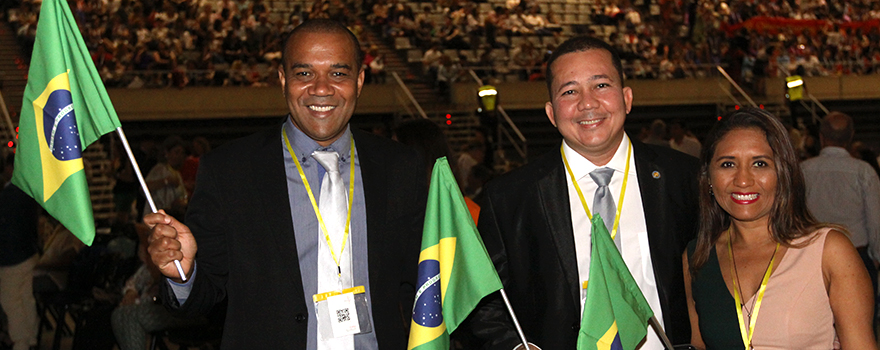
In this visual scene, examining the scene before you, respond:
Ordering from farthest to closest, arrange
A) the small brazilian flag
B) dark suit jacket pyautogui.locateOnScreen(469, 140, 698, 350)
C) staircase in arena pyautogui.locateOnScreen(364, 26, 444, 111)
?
1. staircase in arena pyautogui.locateOnScreen(364, 26, 444, 111)
2. dark suit jacket pyautogui.locateOnScreen(469, 140, 698, 350)
3. the small brazilian flag

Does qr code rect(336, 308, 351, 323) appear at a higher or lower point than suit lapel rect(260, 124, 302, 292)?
lower

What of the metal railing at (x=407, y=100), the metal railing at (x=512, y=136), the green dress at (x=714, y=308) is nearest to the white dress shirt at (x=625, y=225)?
the green dress at (x=714, y=308)

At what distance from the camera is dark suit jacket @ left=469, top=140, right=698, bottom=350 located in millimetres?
2420

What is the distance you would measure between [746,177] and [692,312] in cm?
45

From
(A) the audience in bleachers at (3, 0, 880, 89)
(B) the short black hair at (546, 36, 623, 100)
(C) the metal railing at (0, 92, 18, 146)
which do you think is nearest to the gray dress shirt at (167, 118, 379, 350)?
(B) the short black hair at (546, 36, 623, 100)

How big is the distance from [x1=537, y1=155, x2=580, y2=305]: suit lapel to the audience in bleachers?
→ 1145cm

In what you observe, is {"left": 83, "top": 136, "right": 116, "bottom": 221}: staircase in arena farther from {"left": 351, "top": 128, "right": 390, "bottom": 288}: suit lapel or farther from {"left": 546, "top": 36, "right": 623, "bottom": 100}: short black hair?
{"left": 546, "top": 36, "right": 623, "bottom": 100}: short black hair

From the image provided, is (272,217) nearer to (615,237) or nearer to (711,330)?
(615,237)

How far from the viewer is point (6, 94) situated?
12.2 metres

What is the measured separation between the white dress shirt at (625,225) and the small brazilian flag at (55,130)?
1341mm

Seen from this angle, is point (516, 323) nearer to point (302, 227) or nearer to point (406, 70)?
point (302, 227)

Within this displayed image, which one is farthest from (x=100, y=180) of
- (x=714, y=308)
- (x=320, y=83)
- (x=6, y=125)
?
(x=714, y=308)

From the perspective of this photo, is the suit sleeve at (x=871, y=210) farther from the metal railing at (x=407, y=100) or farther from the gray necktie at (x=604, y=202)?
the metal railing at (x=407, y=100)

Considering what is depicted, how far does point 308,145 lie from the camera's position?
8.04ft
